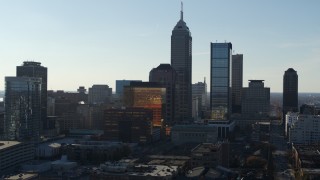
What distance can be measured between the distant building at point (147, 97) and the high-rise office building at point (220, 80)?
33.1 meters

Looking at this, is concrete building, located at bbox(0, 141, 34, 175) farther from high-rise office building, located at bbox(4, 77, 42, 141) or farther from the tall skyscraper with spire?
the tall skyscraper with spire

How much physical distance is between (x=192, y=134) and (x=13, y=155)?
4524cm

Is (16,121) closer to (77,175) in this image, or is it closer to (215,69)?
(77,175)

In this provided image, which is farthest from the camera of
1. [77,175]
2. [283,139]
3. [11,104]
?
[283,139]

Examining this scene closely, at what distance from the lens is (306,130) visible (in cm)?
11156

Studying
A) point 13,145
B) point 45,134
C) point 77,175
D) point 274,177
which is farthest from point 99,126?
point 274,177

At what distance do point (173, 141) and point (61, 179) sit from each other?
52.3m

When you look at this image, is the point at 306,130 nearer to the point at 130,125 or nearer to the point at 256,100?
the point at 130,125

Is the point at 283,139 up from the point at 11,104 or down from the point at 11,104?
down

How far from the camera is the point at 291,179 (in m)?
67.9

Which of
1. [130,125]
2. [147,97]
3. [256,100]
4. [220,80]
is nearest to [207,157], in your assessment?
[130,125]

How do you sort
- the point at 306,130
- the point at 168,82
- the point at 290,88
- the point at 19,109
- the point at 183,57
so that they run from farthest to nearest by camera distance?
the point at 290,88, the point at 183,57, the point at 168,82, the point at 306,130, the point at 19,109

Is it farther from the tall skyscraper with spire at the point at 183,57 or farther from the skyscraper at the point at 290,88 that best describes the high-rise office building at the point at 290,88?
the tall skyscraper with spire at the point at 183,57

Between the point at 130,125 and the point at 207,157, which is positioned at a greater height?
the point at 130,125
